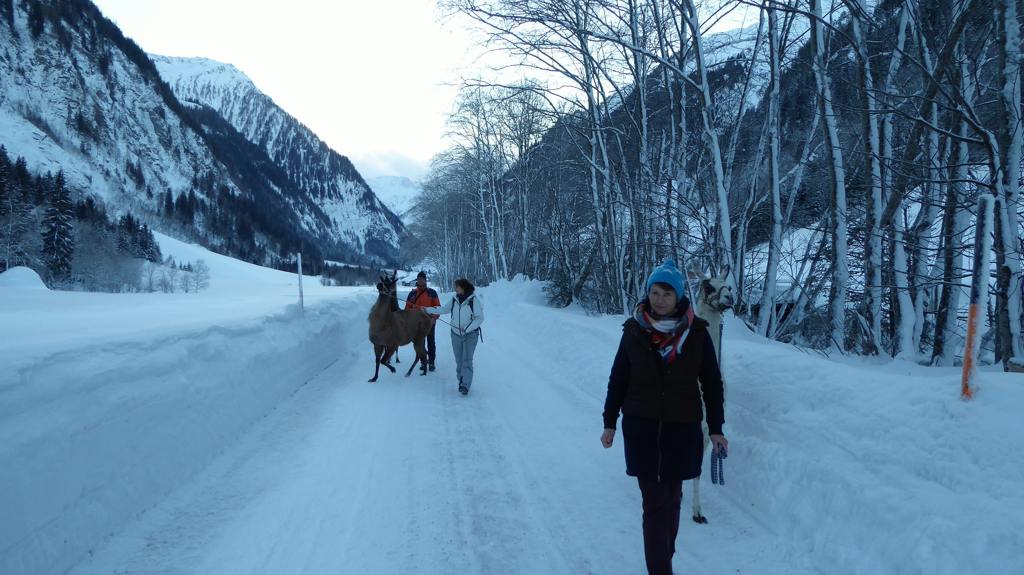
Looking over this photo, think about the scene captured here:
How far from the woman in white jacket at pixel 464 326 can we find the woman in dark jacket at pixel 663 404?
462 centimetres

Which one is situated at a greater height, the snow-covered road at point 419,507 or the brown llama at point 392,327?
the brown llama at point 392,327

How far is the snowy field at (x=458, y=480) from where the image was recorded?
253 centimetres

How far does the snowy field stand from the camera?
253 cm

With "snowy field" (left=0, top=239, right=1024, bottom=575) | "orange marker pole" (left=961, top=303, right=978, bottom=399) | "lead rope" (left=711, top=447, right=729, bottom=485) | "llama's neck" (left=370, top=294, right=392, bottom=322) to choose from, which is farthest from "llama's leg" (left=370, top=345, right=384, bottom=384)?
"orange marker pole" (left=961, top=303, right=978, bottom=399)

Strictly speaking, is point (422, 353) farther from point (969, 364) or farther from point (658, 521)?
point (969, 364)

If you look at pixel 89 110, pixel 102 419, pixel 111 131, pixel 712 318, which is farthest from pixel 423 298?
pixel 111 131

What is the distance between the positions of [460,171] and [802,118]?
23580 mm

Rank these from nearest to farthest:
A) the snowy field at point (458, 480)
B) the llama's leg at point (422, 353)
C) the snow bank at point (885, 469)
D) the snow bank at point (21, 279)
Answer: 1. the snow bank at point (885, 469)
2. the snowy field at point (458, 480)
3. the llama's leg at point (422, 353)
4. the snow bank at point (21, 279)

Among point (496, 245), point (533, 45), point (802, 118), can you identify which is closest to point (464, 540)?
point (533, 45)

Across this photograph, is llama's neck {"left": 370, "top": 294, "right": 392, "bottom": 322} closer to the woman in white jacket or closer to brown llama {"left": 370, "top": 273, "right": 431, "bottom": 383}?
brown llama {"left": 370, "top": 273, "right": 431, "bottom": 383}

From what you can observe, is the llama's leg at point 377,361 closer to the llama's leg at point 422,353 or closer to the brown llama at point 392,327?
the brown llama at point 392,327

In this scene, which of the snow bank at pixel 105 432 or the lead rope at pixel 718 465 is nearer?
the snow bank at pixel 105 432

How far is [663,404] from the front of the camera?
2.66 metres

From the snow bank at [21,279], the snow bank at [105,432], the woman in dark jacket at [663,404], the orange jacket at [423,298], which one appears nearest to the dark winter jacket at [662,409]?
the woman in dark jacket at [663,404]
